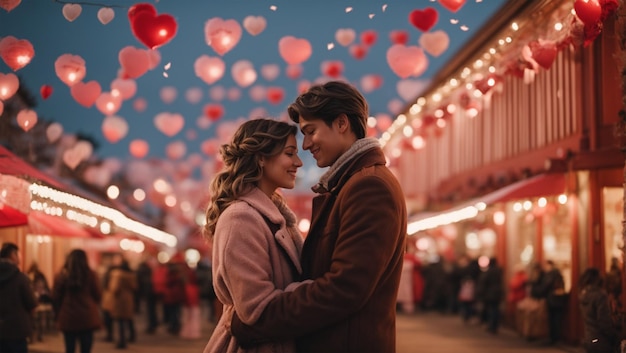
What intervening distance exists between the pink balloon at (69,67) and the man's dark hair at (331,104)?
9926 mm

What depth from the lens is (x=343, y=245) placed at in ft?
12.7

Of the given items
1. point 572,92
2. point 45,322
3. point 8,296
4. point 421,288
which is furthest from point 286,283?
point 421,288

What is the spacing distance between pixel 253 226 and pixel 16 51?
8268 millimetres

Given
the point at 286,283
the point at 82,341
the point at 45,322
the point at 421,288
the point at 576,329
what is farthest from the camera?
the point at 421,288

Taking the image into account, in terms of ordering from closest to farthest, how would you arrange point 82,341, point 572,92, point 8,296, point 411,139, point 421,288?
point 8,296
point 82,341
point 572,92
point 421,288
point 411,139

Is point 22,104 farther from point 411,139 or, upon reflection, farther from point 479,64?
point 411,139

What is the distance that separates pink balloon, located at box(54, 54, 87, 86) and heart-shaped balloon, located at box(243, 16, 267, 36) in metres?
3.38

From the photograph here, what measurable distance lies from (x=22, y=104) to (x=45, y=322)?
5572 mm

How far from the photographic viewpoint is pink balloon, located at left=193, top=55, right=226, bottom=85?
18.1 m

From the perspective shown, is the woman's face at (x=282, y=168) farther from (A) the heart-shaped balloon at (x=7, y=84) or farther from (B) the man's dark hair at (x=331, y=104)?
(A) the heart-shaped balloon at (x=7, y=84)

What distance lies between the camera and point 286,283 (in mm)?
4195

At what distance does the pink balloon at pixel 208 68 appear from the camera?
1814 cm

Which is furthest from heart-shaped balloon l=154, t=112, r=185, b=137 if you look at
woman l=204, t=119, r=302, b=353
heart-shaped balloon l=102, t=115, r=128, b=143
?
woman l=204, t=119, r=302, b=353

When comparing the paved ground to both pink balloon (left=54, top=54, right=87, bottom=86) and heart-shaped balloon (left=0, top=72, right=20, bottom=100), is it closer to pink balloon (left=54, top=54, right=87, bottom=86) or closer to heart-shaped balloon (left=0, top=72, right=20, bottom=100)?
pink balloon (left=54, top=54, right=87, bottom=86)
